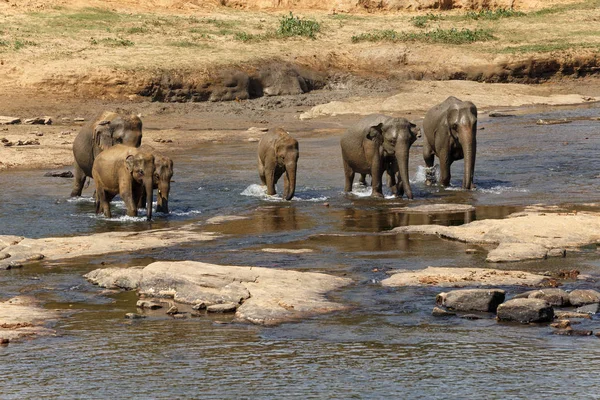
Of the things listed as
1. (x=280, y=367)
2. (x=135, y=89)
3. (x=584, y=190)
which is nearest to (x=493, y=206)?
(x=584, y=190)

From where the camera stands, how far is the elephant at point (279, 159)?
21116mm

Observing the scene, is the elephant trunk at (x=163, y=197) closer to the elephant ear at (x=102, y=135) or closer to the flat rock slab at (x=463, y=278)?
the elephant ear at (x=102, y=135)

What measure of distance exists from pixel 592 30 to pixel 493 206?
1296 inches

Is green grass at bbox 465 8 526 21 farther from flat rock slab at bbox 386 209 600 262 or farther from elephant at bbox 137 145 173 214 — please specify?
flat rock slab at bbox 386 209 600 262

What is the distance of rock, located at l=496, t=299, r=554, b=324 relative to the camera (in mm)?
11234

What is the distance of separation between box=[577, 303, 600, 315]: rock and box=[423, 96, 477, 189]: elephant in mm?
10510

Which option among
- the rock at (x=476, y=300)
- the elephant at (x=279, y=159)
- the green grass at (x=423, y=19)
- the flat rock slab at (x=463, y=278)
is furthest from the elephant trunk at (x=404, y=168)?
the green grass at (x=423, y=19)

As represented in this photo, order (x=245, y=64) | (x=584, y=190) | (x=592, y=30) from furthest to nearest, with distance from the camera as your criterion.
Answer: (x=592, y=30)
(x=245, y=64)
(x=584, y=190)

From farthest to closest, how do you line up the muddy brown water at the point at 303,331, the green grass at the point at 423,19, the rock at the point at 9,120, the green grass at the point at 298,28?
the green grass at the point at 423,19 < the green grass at the point at 298,28 < the rock at the point at 9,120 < the muddy brown water at the point at 303,331

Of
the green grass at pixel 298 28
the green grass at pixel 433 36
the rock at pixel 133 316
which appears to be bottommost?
the rock at pixel 133 316

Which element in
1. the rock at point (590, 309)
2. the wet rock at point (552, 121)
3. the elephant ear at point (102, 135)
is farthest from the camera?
the wet rock at point (552, 121)

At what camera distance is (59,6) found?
150 ft

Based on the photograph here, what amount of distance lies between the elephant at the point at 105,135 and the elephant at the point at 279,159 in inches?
93.8

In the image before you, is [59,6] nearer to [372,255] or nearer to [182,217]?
[182,217]
